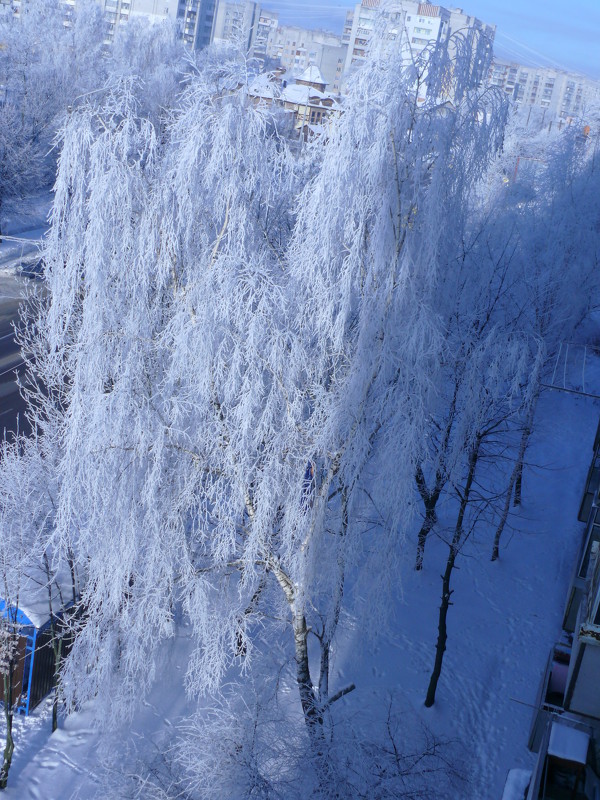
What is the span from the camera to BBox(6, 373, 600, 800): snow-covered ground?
7.84m

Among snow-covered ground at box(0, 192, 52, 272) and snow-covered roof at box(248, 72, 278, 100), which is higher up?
snow-covered roof at box(248, 72, 278, 100)

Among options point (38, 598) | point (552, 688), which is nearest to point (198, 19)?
point (38, 598)

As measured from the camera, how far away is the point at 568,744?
5285 millimetres

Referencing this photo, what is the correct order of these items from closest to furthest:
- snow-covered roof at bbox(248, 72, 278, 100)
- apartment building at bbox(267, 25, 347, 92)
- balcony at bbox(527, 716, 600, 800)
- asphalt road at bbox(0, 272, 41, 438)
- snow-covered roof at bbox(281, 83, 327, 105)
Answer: balcony at bbox(527, 716, 600, 800) < snow-covered roof at bbox(248, 72, 278, 100) < snow-covered roof at bbox(281, 83, 327, 105) < asphalt road at bbox(0, 272, 41, 438) < apartment building at bbox(267, 25, 347, 92)

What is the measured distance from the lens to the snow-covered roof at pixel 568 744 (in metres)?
5.15

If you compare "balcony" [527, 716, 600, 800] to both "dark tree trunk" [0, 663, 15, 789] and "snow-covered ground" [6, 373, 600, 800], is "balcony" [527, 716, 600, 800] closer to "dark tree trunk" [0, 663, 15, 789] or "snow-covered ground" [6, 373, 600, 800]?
"snow-covered ground" [6, 373, 600, 800]

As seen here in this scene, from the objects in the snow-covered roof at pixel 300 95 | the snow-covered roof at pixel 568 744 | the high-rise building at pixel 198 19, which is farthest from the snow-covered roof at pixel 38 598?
the high-rise building at pixel 198 19

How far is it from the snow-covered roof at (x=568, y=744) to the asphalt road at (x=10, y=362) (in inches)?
365

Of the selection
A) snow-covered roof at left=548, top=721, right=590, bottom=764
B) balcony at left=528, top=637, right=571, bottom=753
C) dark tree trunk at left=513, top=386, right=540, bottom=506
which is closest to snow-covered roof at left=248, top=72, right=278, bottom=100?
snow-covered roof at left=548, top=721, right=590, bottom=764

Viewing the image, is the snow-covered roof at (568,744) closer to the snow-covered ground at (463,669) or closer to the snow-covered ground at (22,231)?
the snow-covered ground at (463,669)

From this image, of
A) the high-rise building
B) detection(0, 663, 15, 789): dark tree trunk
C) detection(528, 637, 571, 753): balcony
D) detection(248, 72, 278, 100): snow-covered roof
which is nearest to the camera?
detection(248, 72, 278, 100): snow-covered roof

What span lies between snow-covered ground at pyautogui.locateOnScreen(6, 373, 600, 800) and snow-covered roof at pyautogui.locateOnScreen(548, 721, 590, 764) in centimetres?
→ 225

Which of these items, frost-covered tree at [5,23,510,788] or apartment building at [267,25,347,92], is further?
apartment building at [267,25,347,92]

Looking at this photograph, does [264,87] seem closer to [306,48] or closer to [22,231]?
[22,231]
